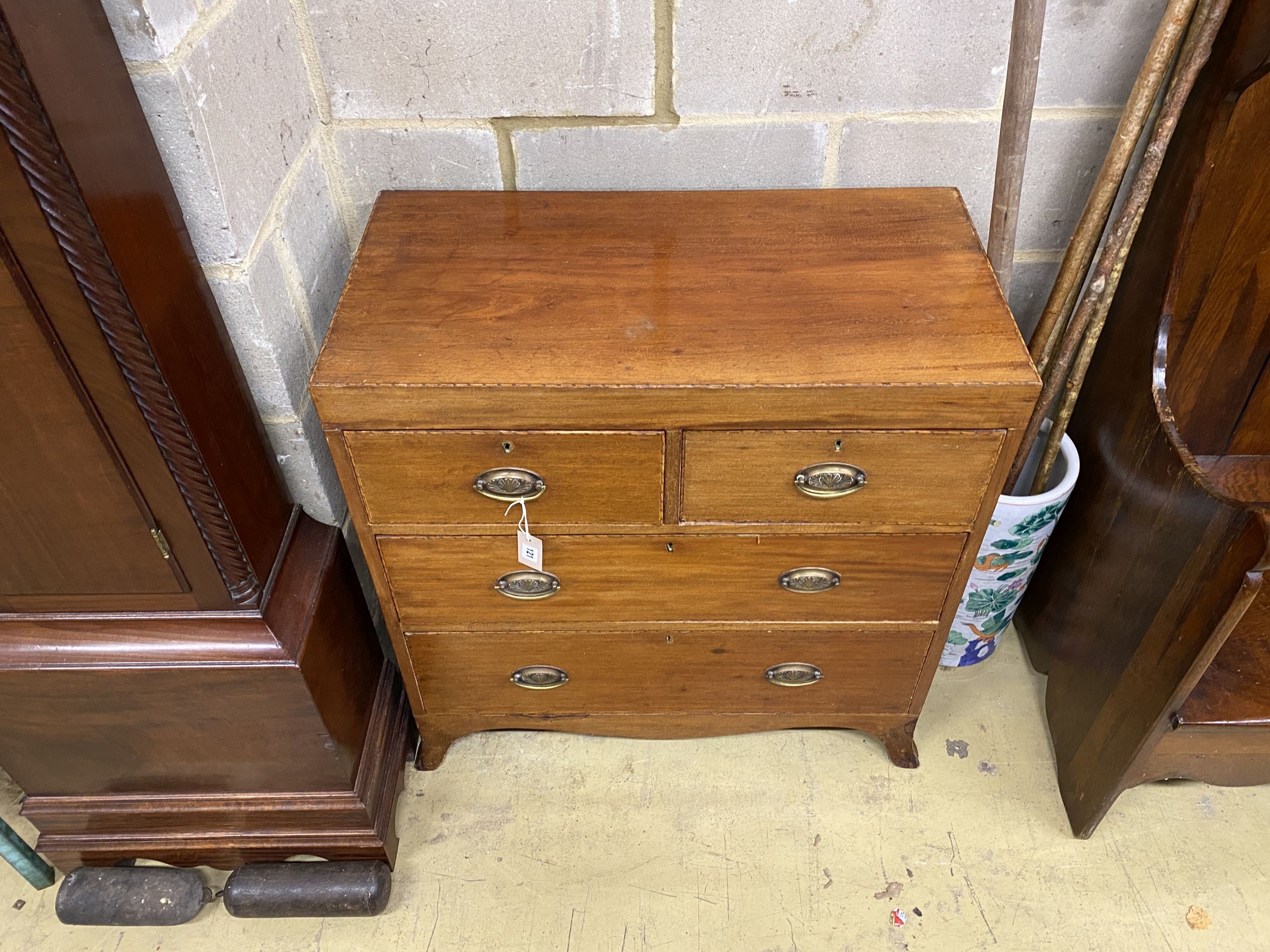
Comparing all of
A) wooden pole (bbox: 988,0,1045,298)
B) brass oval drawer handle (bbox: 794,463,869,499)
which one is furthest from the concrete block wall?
brass oval drawer handle (bbox: 794,463,869,499)

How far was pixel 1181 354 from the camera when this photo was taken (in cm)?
132

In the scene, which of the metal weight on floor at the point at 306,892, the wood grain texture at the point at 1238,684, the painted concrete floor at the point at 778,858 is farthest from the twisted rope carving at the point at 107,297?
the wood grain texture at the point at 1238,684

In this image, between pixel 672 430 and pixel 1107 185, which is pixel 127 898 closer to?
pixel 672 430

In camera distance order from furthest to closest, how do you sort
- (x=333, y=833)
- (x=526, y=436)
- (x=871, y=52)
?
1. (x=333, y=833)
2. (x=871, y=52)
3. (x=526, y=436)

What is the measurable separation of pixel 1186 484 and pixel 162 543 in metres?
1.34

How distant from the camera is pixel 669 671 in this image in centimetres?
138

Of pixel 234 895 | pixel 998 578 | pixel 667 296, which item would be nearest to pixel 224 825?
pixel 234 895

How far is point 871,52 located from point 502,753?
1.30m

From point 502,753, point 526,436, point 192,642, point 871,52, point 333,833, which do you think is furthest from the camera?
point 502,753

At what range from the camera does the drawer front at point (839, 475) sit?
1024 millimetres

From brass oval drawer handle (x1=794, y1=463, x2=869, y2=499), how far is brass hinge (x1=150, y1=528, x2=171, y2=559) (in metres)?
0.76

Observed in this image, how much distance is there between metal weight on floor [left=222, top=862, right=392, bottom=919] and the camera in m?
1.33

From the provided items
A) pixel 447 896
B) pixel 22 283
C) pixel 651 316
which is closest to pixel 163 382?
pixel 22 283

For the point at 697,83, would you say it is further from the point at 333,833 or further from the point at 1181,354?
the point at 333,833
